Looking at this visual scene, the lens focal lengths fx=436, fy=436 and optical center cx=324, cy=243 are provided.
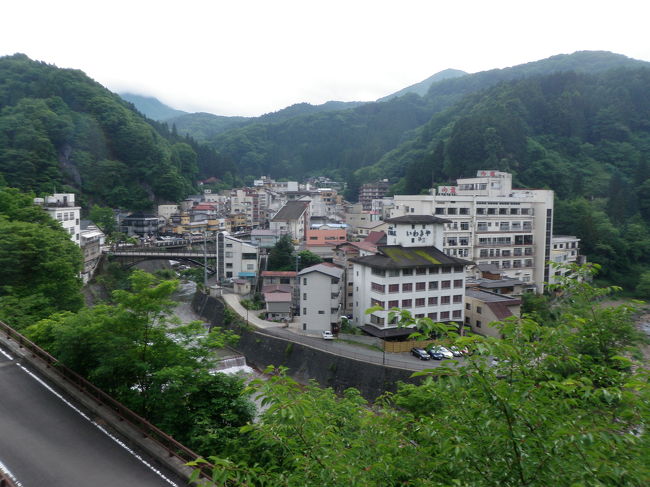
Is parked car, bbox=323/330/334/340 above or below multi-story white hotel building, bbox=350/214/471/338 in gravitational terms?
below

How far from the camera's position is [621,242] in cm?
4103

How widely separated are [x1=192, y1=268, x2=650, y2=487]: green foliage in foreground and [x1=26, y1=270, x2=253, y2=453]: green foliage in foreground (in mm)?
4491

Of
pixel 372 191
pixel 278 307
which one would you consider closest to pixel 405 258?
pixel 278 307

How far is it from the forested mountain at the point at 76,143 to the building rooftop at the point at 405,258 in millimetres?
38555

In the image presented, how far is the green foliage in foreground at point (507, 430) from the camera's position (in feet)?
9.99

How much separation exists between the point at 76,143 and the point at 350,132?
227 feet

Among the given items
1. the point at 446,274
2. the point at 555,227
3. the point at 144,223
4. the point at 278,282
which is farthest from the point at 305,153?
the point at 446,274

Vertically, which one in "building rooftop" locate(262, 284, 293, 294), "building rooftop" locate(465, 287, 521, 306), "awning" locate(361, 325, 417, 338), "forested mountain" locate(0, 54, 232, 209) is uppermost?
"forested mountain" locate(0, 54, 232, 209)

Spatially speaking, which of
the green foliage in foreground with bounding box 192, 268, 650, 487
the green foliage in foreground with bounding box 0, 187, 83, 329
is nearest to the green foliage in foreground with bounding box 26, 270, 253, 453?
the green foliage in foreground with bounding box 192, 268, 650, 487

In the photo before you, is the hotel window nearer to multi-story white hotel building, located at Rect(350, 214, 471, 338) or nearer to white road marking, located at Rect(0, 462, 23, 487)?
multi-story white hotel building, located at Rect(350, 214, 471, 338)

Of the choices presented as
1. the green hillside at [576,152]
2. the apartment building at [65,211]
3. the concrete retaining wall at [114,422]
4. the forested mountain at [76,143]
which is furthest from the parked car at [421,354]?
the forested mountain at [76,143]

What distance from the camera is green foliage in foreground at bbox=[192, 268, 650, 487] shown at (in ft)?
9.99

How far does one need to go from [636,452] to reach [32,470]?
25.7 ft

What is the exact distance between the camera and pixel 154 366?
8.55m
